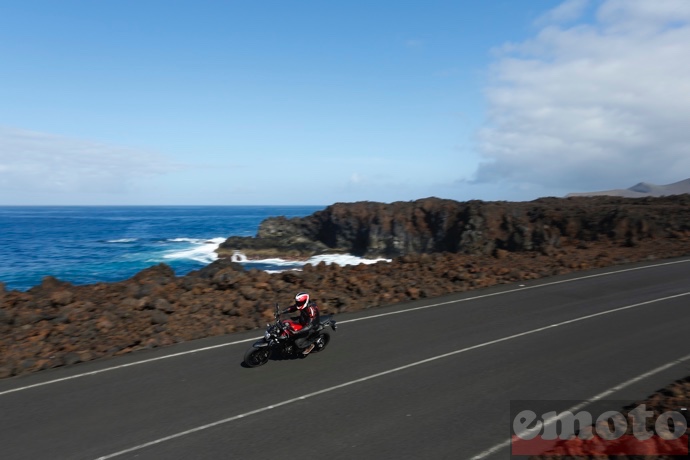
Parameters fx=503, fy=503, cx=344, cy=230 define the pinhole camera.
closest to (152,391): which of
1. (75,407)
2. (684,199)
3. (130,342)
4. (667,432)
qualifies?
(75,407)

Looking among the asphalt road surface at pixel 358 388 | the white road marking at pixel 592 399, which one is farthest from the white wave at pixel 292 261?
the white road marking at pixel 592 399

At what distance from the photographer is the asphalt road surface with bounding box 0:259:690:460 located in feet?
24.5

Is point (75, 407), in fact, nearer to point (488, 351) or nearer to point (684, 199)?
point (488, 351)

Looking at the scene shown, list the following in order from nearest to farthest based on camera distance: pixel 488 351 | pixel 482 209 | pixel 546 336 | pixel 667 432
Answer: pixel 667 432, pixel 488 351, pixel 546 336, pixel 482 209

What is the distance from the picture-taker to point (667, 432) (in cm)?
703

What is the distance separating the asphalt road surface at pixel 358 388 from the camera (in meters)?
7.46

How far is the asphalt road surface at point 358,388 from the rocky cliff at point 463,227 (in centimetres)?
1530

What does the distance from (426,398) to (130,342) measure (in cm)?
784

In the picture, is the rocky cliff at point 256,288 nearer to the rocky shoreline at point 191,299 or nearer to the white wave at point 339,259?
the rocky shoreline at point 191,299

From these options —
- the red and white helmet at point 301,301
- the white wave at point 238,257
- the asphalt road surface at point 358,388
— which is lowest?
the white wave at point 238,257

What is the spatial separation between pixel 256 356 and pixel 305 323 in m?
1.34

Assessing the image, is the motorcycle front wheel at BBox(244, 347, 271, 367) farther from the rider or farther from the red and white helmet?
the red and white helmet

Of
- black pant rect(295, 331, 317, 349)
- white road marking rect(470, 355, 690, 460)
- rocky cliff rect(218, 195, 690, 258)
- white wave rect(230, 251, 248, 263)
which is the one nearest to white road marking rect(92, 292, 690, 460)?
white road marking rect(470, 355, 690, 460)

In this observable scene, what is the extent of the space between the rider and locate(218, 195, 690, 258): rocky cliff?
18.0 m
